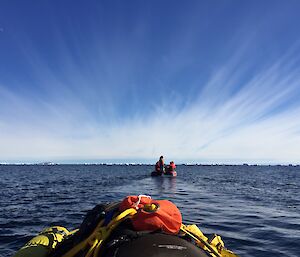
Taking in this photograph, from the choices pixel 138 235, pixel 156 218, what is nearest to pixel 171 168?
pixel 156 218

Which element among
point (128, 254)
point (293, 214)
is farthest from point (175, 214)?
point (293, 214)

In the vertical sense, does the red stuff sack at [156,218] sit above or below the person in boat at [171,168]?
below

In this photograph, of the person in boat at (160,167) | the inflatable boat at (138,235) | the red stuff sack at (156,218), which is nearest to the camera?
the inflatable boat at (138,235)

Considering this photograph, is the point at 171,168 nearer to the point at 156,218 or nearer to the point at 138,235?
the point at 156,218

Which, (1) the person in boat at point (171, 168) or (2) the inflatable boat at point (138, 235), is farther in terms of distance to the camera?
(1) the person in boat at point (171, 168)

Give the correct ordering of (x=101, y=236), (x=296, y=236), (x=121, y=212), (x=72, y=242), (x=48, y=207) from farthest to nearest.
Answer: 1. (x=48, y=207)
2. (x=296, y=236)
3. (x=72, y=242)
4. (x=121, y=212)
5. (x=101, y=236)

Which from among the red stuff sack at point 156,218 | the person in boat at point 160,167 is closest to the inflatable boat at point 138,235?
the red stuff sack at point 156,218

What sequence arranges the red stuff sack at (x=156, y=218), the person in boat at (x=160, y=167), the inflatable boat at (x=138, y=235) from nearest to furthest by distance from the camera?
the inflatable boat at (x=138, y=235), the red stuff sack at (x=156, y=218), the person in boat at (x=160, y=167)

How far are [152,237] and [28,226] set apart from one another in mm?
10046

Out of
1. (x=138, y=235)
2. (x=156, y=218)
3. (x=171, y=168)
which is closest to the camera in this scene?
(x=138, y=235)

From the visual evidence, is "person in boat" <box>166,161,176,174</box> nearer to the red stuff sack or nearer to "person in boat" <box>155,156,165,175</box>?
"person in boat" <box>155,156,165,175</box>

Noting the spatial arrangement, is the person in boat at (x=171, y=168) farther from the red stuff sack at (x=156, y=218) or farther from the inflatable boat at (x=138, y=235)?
the red stuff sack at (x=156, y=218)

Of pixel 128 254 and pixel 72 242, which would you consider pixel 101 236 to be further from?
pixel 72 242

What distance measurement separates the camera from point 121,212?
13.1 feet
